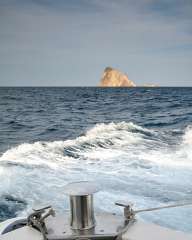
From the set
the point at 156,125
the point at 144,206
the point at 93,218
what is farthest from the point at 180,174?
the point at 156,125

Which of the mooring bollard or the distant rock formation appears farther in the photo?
the distant rock formation

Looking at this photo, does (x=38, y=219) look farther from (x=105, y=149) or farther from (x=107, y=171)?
(x=105, y=149)

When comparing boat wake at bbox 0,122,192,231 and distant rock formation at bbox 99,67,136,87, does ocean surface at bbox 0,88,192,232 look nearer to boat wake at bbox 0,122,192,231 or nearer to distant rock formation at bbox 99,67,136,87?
boat wake at bbox 0,122,192,231

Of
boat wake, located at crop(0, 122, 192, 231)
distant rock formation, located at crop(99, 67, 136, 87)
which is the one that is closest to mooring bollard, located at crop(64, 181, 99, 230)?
boat wake, located at crop(0, 122, 192, 231)

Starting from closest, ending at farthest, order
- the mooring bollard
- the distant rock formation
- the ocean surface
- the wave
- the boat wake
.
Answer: the mooring bollard → the ocean surface → the boat wake → the wave → the distant rock formation

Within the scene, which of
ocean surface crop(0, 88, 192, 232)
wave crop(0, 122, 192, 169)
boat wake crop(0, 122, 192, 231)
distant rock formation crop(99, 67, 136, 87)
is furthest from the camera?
distant rock formation crop(99, 67, 136, 87)

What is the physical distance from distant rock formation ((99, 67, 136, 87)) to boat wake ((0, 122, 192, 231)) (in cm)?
8637

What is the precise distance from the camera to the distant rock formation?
92.7m

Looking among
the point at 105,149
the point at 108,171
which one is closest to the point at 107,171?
the point at 108,171

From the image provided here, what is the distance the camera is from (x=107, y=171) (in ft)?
14.6

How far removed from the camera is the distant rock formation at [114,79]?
9269 centimetres

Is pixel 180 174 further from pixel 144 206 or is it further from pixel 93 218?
pixel 93 218

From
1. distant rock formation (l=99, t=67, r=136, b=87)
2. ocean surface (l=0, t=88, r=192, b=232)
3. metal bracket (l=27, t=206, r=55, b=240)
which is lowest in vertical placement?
ocean surface (l=0, t=88, r=192, b=232)

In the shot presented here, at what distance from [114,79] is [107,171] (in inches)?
3578
